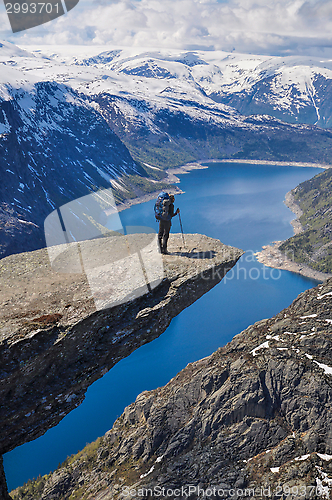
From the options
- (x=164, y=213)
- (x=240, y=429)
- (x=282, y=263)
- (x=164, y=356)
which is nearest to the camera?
(x=164, y=213)

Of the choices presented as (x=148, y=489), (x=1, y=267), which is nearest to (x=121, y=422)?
(x=148, y=489)

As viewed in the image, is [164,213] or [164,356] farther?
[164,356]

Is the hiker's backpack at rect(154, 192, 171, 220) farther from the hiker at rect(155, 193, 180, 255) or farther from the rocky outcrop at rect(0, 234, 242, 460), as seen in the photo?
the rocky outcrop at rect(0, 234, 242, 460)

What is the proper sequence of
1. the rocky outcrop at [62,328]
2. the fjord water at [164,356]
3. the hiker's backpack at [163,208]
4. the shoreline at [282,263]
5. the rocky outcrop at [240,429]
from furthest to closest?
the shoreline at [282,263] < the fjord water at [164,356] < the rocky outcrop at [240,429] < the hiker's backpack at [163,208] < the rocky outcrop at [62,328]

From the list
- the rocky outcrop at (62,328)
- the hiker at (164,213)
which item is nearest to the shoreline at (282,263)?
the hiker at (164,213)

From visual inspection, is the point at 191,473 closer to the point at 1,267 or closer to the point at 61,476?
the point at 61,476

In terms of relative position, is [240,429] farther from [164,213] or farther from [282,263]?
[282,263]

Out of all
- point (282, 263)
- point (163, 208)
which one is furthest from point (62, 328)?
point (282, 263)

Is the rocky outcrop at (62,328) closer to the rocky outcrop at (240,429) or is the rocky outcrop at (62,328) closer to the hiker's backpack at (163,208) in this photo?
the hiker's backpack at (163,208)
